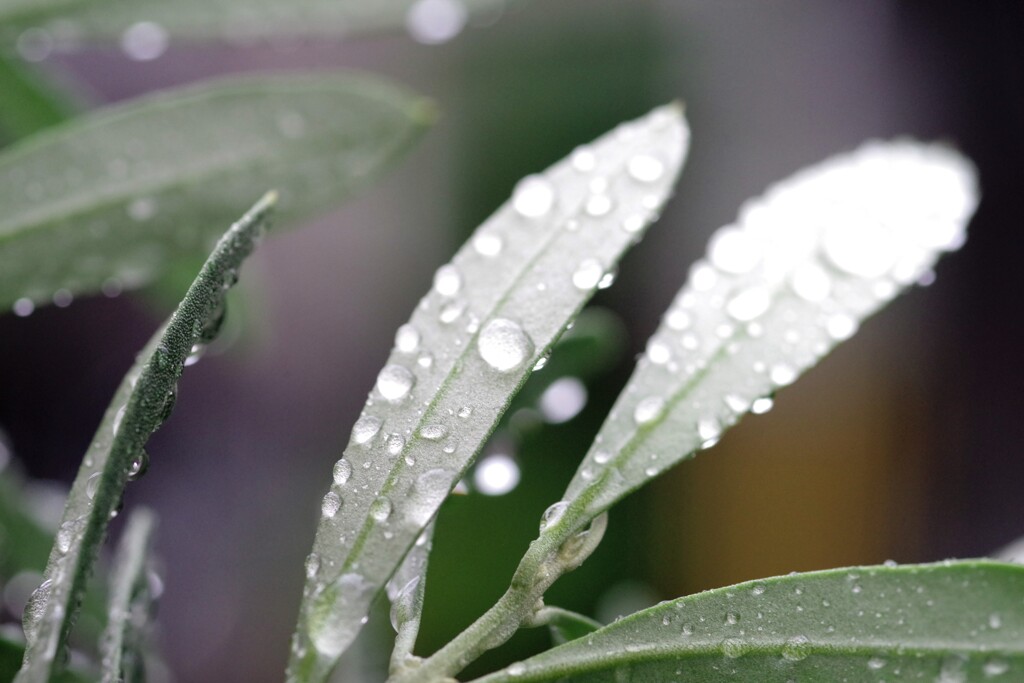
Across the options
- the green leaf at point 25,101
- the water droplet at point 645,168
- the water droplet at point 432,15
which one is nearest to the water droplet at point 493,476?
the water droplet at point 645,168

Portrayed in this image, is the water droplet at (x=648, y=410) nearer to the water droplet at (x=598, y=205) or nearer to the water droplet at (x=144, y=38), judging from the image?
the water droplet at (x=598, y=205)

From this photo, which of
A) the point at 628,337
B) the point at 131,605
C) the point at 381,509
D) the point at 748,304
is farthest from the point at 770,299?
the point at 628,337

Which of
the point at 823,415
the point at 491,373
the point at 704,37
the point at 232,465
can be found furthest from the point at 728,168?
the point at 491,373

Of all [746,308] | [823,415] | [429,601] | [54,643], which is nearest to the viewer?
[54,643]

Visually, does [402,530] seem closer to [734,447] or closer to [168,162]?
[168,162]

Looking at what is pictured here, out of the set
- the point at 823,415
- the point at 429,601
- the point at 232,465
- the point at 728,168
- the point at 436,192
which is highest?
the point at 436,192
